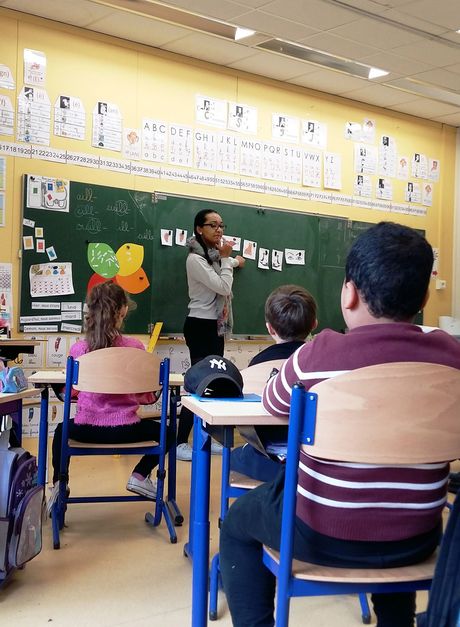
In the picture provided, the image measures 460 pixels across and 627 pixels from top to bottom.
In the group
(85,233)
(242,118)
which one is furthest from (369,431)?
(242,118)

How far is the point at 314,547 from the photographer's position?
1395 mm

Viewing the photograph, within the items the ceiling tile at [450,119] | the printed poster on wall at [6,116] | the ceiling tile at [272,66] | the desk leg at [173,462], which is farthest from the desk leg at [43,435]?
the ceiling tile at [450,119]

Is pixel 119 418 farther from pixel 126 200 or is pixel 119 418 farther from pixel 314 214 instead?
pixel 314 214

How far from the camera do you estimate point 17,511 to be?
2332mm

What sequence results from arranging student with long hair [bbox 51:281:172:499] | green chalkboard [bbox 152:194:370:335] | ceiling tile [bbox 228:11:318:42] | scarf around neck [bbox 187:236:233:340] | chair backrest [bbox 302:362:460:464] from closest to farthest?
chair backrest [bbox 302:362:460:464]
student with long hair [bbox 51:281:172:499]
ceiling tile [bbox 228:11:318:42]
scarf around neck [bbox 187:236:233:340]
green chalkboard [bbox 152:194:370:335]

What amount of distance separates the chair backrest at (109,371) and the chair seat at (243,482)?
2.33ft

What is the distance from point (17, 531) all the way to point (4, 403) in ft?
1.43

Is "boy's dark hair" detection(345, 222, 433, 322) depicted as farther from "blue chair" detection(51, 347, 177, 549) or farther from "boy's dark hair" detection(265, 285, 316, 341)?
"blue chair" detection(51, 347, 177, 549)

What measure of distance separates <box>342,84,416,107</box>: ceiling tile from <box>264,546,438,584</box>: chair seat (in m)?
5.14

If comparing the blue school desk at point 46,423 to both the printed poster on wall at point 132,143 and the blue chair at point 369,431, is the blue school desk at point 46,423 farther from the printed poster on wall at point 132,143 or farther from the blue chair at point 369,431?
the printed poster on wall at point 132,143

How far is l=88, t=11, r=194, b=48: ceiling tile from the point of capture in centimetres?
461

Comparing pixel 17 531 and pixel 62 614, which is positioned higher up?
pixel 17 531

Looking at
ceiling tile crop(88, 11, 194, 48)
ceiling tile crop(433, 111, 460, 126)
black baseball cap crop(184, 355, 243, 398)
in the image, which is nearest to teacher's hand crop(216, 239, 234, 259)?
ceiling tile crop(88, 11, 194, 48)

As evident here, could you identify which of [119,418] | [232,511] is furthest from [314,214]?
[232,511]
